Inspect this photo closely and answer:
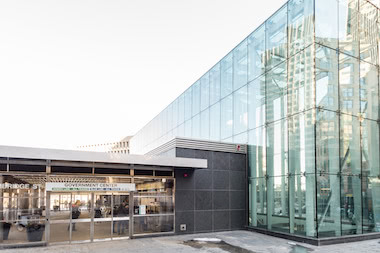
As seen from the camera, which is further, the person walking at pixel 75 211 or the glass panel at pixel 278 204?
the glass panel at pixel 278 204

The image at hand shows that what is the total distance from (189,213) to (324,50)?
10052 millimetres

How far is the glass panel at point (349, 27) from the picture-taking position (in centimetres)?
1653

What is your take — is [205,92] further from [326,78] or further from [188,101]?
[326,78]

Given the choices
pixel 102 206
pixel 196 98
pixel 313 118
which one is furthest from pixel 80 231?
pixel 196 98

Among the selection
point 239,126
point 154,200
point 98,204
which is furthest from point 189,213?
point 239,126

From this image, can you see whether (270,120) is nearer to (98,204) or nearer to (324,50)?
(324,50)

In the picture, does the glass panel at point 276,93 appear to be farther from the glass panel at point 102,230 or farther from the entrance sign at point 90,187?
the glass panel at point 102,230

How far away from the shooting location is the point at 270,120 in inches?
693

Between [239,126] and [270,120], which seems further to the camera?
[239,126]

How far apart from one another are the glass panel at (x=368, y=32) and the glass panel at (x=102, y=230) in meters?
15.0

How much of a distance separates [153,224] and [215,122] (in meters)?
9.54

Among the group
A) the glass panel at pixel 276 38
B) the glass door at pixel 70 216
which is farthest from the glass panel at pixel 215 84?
the glass door at pixel 70 216

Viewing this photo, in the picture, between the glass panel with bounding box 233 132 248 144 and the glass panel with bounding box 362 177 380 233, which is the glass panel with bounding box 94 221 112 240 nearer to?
the glass panel with bounding box 233 132 248 144

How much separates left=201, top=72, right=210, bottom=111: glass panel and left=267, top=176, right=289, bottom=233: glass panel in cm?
924
